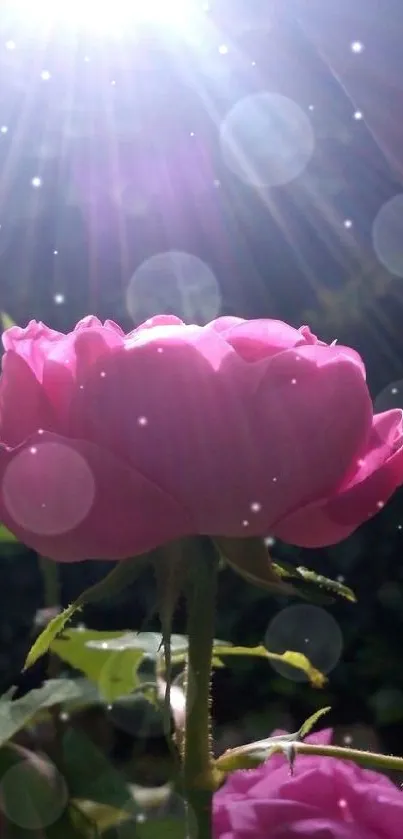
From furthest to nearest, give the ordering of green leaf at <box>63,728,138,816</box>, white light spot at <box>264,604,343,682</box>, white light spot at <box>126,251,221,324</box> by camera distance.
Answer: white light spot at <box>126,251,221,324</box>
white light spot at <box>264,604,343,682</box>
green leaf at <box>63,728,138,816</box>

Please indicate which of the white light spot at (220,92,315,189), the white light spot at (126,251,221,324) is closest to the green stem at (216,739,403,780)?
the white light spot at (126,251,221,324)

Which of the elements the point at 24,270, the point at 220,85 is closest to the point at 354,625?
the point at 24,270

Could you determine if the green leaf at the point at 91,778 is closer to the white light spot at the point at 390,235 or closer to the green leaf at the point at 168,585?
the green leaf at the point at 168,585

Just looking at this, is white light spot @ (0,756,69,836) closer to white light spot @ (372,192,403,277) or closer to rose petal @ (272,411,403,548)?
rose petal @ (272,411,403,548)

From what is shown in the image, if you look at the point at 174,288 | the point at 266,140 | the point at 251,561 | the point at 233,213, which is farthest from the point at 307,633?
the point at 251,561

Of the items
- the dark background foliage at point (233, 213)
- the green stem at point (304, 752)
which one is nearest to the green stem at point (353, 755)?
the green stem at point (304, 752)

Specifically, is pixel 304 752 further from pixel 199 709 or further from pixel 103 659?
pixel 103 659
